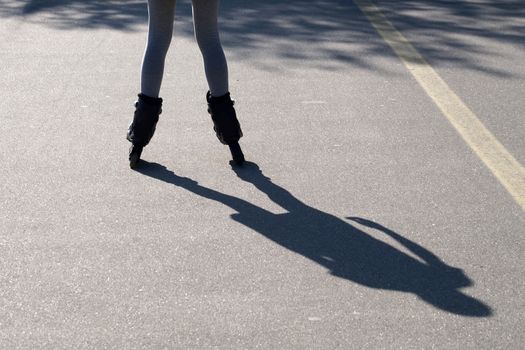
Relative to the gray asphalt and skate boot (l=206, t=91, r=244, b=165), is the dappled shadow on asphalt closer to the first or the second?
the gray asphalt

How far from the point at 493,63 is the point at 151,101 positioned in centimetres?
364

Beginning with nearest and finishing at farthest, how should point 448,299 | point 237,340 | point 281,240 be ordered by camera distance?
point 237,340 → point 448,299 → point 281,240

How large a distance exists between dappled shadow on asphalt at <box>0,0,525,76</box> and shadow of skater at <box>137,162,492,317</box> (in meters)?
3.46

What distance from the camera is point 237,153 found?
20.2 ft

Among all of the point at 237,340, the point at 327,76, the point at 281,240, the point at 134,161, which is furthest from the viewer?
the point at 327,76

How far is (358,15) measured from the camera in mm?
11398

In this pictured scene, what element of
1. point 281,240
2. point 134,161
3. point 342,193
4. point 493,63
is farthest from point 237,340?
point 493,63

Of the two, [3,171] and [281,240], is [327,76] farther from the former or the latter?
[281,240]

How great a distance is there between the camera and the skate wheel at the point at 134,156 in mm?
6094

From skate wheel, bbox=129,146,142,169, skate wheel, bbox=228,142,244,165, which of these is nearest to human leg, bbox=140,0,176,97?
skate wheel, bbox=129,146,142,169

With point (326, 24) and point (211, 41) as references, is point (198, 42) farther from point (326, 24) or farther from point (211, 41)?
point (326, 24)

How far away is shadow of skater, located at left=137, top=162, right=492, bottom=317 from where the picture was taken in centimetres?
440

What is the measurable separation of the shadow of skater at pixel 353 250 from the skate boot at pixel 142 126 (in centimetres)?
32

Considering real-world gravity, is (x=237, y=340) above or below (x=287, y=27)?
above
